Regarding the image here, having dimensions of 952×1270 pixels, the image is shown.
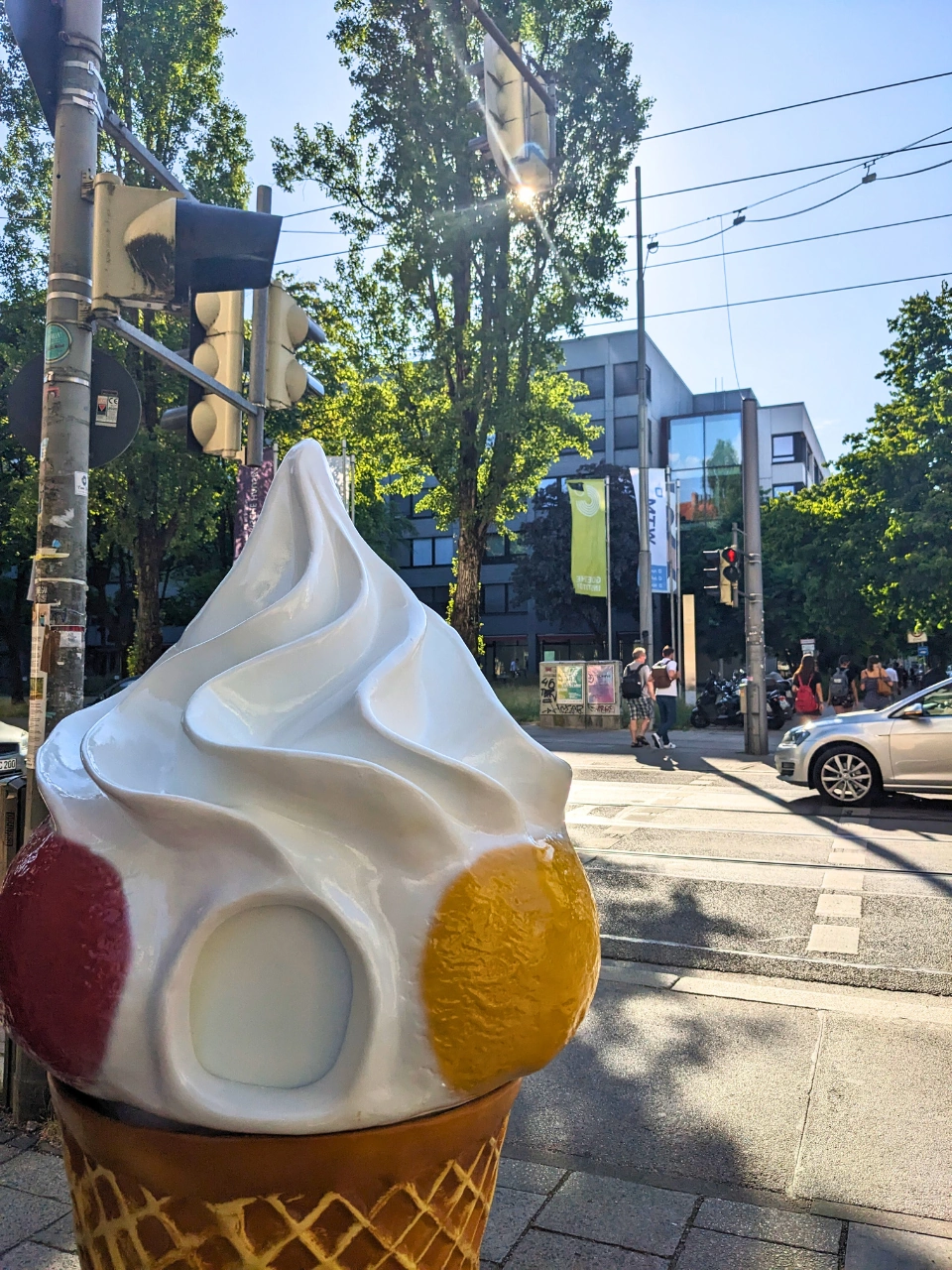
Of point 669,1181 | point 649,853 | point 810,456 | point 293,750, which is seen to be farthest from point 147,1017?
point 810,456

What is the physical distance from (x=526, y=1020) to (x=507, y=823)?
0.27 metres

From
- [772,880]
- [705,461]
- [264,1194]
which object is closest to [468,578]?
[772,880]

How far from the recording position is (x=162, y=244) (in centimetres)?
359

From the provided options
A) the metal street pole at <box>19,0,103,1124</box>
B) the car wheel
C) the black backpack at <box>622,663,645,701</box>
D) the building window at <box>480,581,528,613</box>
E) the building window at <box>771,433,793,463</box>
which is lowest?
the car wheel

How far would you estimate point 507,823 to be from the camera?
4.59 ft

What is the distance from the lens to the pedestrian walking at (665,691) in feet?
50.3

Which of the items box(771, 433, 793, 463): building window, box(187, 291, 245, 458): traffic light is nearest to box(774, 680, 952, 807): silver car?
box(187, 291, 245, 458): traffic light

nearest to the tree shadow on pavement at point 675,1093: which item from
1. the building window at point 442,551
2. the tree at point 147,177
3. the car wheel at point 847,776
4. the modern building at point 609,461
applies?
the car wheel at point 847,776

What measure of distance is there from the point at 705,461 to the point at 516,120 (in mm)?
43595

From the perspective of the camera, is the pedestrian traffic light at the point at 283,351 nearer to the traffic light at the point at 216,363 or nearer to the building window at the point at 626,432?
the traffic light at the point at 216,363

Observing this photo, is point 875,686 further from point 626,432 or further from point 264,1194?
point 626,432

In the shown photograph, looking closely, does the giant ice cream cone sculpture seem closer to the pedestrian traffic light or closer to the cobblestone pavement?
the cobblestone pavement

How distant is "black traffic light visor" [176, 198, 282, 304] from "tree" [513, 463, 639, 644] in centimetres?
3367

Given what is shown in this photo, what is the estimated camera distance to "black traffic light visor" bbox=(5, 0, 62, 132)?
352cm
